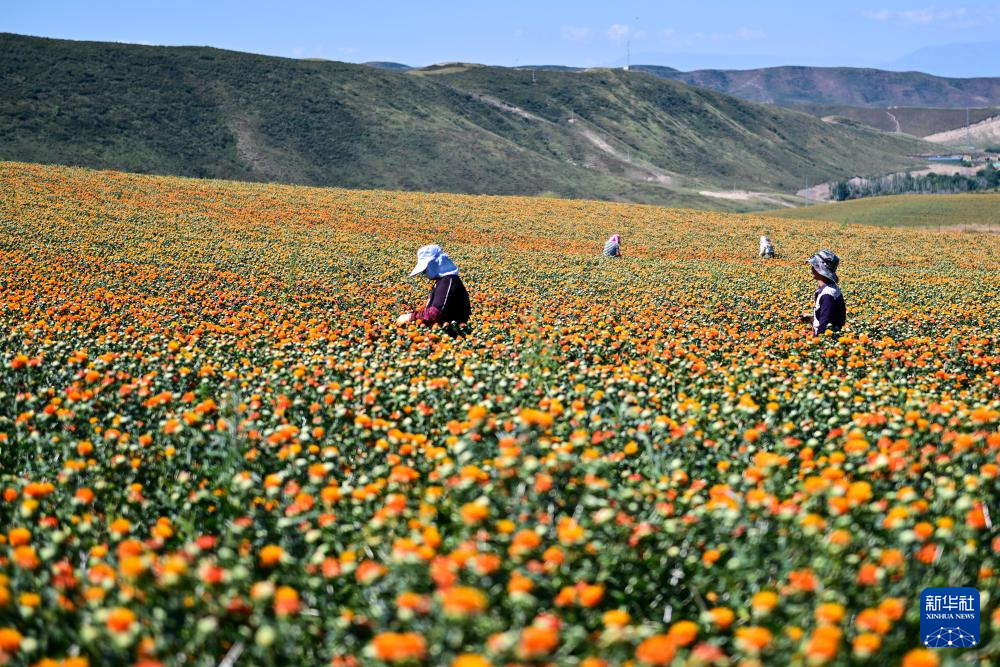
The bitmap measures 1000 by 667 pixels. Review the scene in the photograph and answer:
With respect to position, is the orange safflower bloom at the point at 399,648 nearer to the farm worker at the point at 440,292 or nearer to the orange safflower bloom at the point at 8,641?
the orange safflower bloom at the point at 8,641

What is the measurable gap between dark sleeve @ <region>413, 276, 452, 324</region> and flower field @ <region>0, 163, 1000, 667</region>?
16.8 inches

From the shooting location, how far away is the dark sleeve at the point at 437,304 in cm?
970

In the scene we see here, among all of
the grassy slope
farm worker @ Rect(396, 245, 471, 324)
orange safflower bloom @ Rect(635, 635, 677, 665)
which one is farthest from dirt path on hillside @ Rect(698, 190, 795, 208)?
orange safflower bloom @ Rect(635, 635, 677, 665)

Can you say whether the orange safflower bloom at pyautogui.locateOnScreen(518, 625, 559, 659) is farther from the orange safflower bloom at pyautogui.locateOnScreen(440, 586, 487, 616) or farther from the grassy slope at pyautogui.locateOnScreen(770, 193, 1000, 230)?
the grassy slope at pyautogui.locateOnScreen(770, 193, 1000, 230)

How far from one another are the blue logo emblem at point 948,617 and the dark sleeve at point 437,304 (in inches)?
288

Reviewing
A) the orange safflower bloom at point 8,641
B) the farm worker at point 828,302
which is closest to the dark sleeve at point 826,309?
the farm worker at point 828,302

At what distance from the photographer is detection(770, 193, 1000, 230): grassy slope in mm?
62688

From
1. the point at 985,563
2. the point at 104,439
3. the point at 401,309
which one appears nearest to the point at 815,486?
the point at 985,563

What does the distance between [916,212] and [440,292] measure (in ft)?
228

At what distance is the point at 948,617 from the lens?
2.83 metres

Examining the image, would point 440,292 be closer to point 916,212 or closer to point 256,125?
point 916,212

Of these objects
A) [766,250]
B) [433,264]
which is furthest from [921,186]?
[433,264]

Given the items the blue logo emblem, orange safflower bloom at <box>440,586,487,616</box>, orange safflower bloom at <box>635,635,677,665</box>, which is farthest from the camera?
the blue logo emblem

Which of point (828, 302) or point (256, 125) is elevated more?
point (256, 125)
